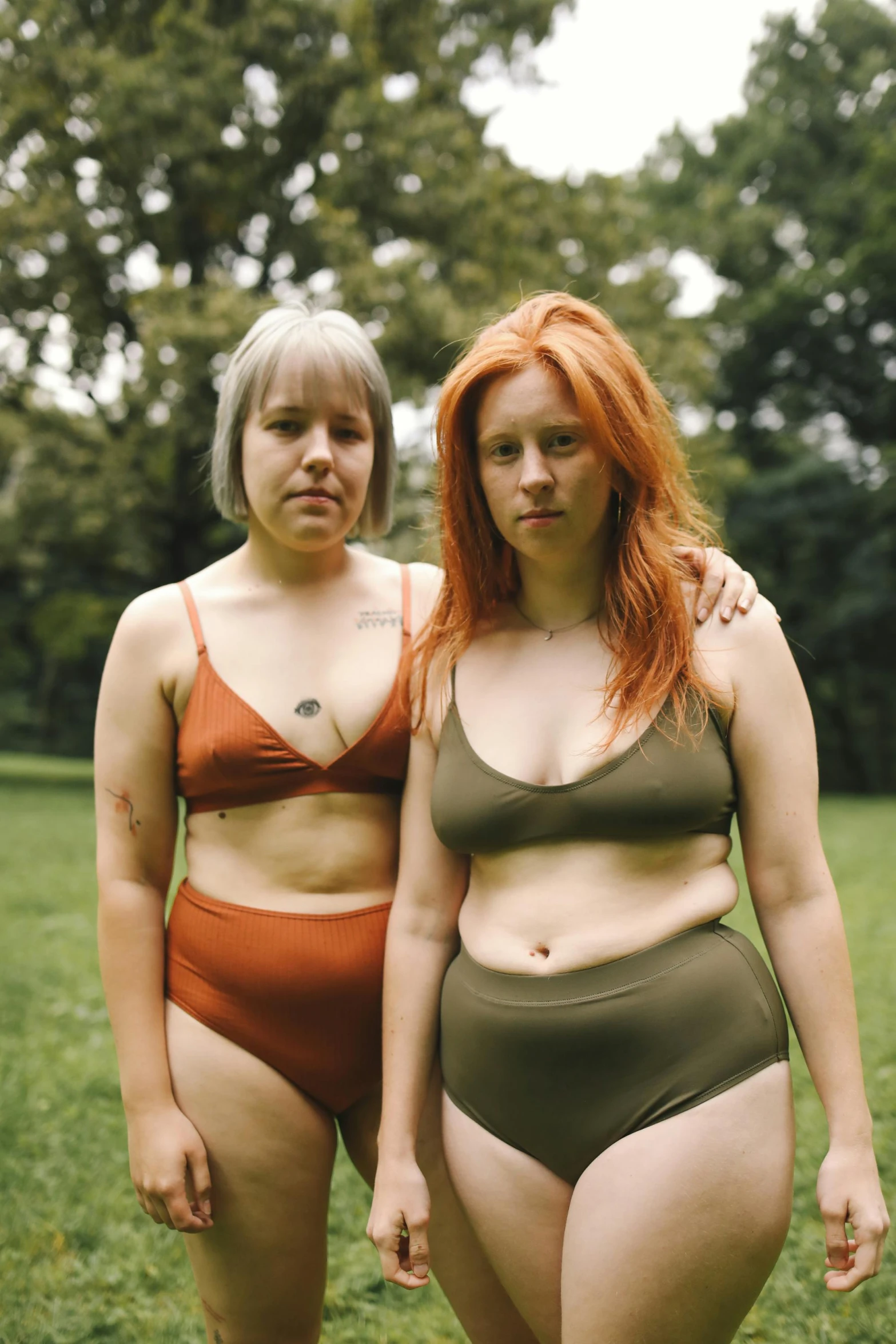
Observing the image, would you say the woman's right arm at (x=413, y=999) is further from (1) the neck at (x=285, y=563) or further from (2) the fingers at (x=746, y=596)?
(2) the fingers at (x=746, y=596)

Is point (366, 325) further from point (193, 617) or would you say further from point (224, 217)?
point (193, 617)

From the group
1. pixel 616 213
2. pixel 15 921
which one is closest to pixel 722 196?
pixel 616 213

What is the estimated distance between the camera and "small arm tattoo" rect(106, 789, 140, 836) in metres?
2.23

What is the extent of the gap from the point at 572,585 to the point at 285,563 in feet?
2.16

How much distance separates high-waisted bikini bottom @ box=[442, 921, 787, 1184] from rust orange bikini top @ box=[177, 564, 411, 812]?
50cm

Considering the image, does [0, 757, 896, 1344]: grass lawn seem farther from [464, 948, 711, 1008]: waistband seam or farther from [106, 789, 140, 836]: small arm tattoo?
[106, 789, 140, 836]: small arm tattoo

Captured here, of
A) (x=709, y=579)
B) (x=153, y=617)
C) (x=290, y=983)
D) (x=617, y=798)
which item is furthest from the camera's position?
(x=153, y=617)

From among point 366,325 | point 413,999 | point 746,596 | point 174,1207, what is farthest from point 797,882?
point 366,325

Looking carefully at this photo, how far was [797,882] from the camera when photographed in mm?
1881

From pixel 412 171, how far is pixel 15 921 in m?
10.8

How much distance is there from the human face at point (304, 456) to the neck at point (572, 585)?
17.5 inches

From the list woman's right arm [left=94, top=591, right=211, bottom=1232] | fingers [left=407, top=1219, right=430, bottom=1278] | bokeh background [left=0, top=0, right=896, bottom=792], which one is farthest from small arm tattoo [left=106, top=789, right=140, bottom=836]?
bokeh background [left=0, top=0, right=896, bottom=792]

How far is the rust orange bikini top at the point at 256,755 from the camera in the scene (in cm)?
215

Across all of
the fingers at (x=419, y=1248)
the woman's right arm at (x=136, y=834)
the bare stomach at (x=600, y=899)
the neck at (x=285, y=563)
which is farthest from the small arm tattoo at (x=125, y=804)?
the fingers at (x=419, y=1248)
